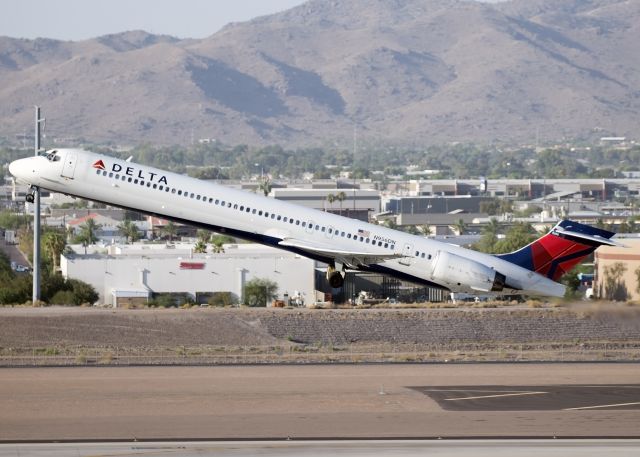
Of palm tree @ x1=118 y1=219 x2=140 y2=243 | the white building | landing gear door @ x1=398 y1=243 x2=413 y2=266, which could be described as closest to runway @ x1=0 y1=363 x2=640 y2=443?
landing gear door @ x1=398 y1=243 x2=413 y2=266

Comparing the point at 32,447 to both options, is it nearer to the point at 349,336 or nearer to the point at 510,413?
the point at 510,413

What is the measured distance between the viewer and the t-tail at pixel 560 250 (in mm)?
67000

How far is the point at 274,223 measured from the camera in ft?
216

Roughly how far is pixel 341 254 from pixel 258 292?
3307 centimetres

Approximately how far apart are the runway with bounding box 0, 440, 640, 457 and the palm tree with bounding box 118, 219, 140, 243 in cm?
10755

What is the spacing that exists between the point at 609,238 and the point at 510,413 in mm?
17141

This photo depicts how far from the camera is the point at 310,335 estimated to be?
75562 mm

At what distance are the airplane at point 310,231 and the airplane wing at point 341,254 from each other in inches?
1.8

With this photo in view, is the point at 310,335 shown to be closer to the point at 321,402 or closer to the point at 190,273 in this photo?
the point at 321,402

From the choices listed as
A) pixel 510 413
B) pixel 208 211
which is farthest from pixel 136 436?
pixel 208 211

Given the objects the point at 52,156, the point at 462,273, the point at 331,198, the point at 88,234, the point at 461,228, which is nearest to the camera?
the point at 52,156

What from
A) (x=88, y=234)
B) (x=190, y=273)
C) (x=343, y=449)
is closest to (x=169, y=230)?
(x=88, y=234)

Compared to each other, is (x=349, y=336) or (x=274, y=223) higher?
(x=274, y=223)

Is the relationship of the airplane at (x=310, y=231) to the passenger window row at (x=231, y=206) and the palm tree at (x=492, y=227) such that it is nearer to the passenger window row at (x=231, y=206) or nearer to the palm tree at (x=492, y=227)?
the passenger window row at (x=231, y=206)
